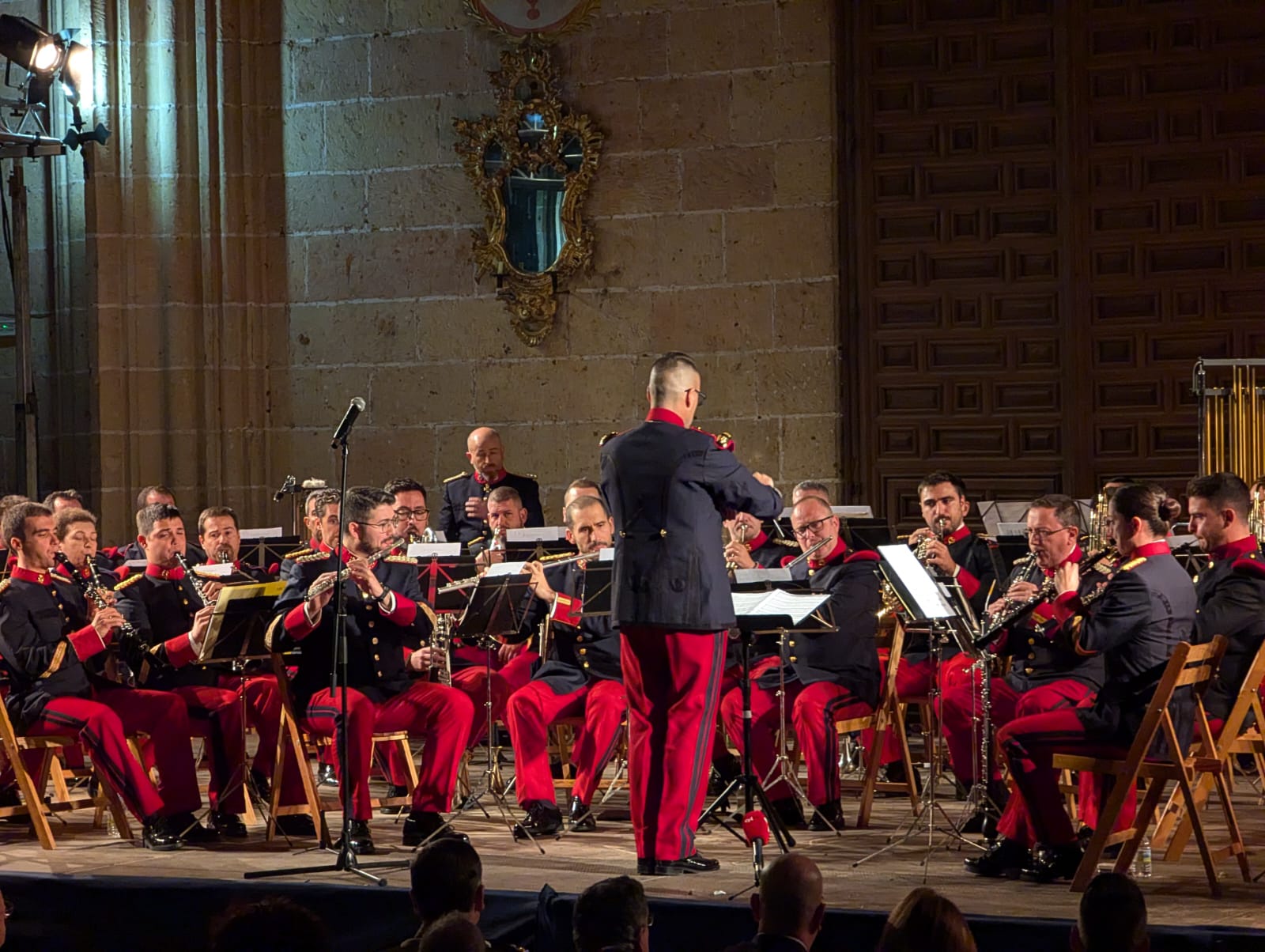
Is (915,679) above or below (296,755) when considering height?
above

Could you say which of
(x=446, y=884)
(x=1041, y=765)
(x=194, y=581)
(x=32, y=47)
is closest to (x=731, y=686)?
(x=1041, y=765)

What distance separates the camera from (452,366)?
11.6 metres

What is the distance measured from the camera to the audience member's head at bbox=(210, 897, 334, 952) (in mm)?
2672

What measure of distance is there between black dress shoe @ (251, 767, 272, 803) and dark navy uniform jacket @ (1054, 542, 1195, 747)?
3409mm

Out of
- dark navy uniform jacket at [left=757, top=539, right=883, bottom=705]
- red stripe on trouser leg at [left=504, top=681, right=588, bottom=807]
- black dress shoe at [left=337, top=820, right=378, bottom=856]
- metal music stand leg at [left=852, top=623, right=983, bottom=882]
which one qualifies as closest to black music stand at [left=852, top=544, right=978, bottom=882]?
metal music stand leg at [left=852, top=623, right=983, bottom=882]

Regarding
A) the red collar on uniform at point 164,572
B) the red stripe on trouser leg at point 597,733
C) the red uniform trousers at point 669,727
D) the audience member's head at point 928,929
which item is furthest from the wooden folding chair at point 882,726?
the audience member's head at point 928,929

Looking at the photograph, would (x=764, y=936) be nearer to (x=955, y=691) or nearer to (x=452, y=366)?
(x=955, y=691)

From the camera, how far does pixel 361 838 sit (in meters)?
6.49

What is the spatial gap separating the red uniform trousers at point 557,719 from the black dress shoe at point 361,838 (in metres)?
0.65

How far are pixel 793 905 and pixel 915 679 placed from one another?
4.25 metres

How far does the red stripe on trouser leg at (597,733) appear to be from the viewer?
23.0 ft

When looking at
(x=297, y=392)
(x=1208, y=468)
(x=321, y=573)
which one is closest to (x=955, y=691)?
(x=321, y=573)

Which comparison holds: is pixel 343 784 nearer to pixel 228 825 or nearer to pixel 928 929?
pixel 228 825

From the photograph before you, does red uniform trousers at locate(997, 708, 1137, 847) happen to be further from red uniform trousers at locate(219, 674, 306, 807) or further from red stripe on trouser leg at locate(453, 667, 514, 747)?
red uniform trousers at locate(219, 674, 306, 807)
